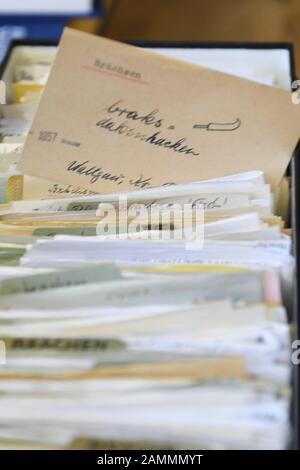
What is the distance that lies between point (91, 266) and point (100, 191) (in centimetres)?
14

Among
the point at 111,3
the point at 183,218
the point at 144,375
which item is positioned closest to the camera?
the point at 144,375

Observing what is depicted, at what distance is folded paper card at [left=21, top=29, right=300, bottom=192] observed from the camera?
2.06 feet

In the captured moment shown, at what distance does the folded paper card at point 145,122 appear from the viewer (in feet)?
2.06

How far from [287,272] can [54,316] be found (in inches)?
7.9

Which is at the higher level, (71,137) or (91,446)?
(71,137)

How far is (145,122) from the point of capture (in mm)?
648

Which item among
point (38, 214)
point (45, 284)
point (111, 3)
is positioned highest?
point (111, 3)

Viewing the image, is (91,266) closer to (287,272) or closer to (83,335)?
(83,335)

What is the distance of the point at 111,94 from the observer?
0.66 m

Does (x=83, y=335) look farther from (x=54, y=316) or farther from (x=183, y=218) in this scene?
(x=183, y=218)

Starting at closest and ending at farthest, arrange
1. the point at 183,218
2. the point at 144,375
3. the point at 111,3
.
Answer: the point at 144,375
the point at 183,218
the point at 111,3

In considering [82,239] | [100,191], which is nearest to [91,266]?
→ [82,239]

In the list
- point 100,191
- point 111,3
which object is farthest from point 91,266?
point 111,3

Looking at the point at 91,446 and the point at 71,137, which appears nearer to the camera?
the point at 91,446
